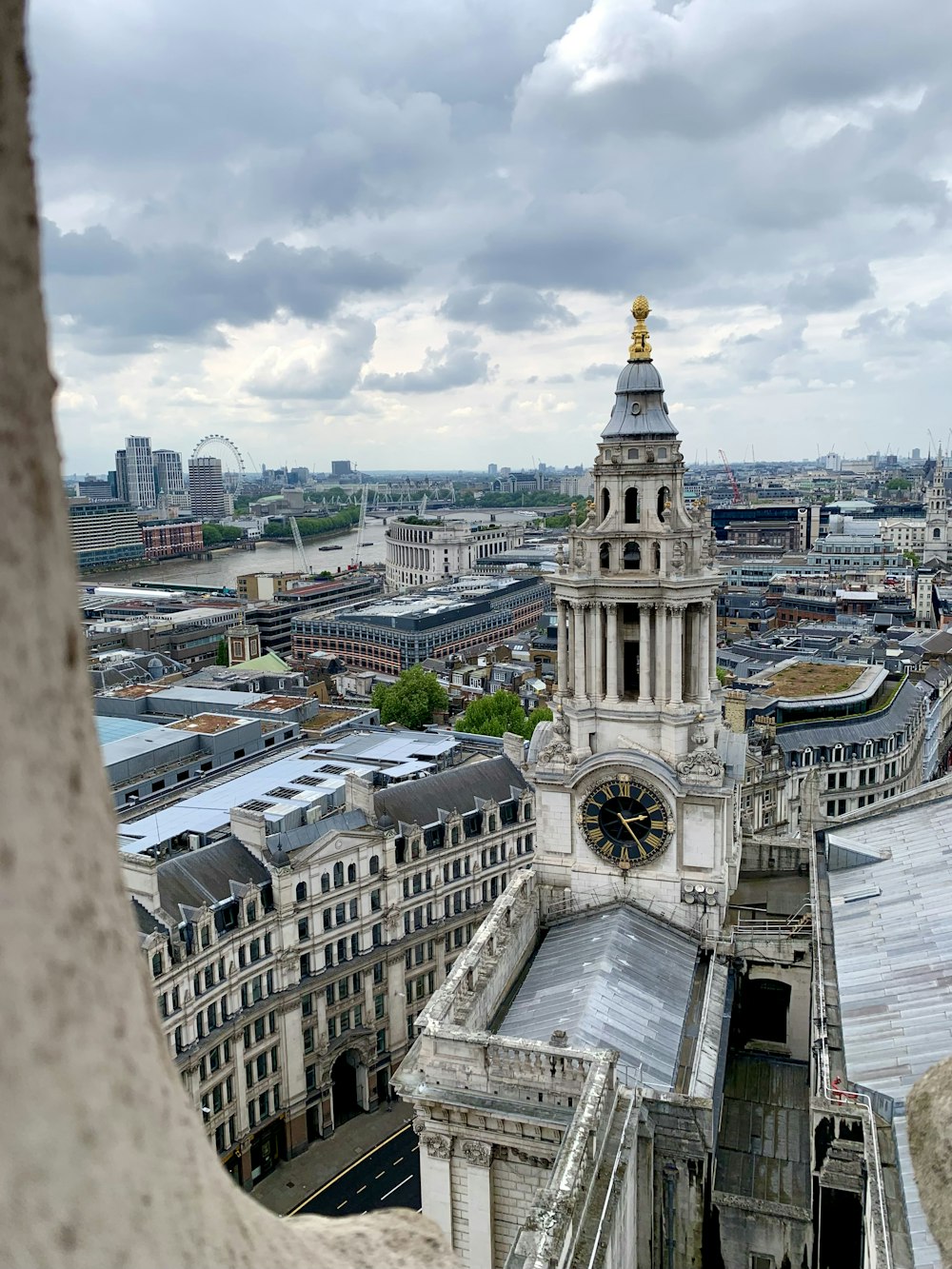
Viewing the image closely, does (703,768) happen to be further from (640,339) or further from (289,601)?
(289,601)

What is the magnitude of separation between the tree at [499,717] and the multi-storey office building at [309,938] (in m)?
23.8

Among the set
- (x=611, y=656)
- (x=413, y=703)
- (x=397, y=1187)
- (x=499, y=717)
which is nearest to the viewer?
(x=611, y=656)

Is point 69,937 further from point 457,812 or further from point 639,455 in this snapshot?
point 457,812

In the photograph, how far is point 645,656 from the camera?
117 feet

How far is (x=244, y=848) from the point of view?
47.5m

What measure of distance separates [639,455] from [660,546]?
3379mm

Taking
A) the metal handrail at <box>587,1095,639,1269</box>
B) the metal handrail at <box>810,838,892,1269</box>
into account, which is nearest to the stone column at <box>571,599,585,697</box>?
the metal handrail at <box>810,838,892,1269</box>

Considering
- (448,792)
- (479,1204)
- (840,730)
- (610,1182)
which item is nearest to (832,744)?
(840,730)

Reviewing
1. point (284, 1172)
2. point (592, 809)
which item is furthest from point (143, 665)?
point (592, 809)

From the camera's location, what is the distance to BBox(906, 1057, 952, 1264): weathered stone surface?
6.74 metres

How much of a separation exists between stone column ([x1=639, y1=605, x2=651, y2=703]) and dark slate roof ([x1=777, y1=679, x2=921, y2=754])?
3849 cm

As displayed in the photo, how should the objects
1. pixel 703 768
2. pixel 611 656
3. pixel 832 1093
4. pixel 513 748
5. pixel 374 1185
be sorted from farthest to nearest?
pixel 513 748 < pixel 374 1185 < pixel 611 656 < pixel 703 768 < pixel 832 1093

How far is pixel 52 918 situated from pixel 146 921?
40869mm

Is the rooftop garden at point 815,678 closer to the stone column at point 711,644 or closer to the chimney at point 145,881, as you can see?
the stone column at point 711,644
